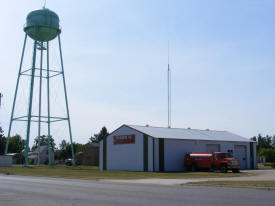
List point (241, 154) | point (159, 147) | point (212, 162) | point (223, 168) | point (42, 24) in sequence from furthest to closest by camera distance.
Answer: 1. point (241, 154)
2. point (42, 24)
3. point (159, 147)
4. point (212, 162)
5. point (223, 168)

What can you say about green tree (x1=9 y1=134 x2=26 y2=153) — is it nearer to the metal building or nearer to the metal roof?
the metal building

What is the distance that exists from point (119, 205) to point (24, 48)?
4102cm

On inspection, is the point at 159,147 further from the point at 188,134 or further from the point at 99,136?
the point at 99,136

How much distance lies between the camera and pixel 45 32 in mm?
50469

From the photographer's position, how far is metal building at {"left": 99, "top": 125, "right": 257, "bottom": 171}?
4309 centimetres

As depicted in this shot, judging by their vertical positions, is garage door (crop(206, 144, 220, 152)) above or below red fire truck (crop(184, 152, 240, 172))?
above

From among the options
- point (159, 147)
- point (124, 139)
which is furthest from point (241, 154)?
point (124, 139)

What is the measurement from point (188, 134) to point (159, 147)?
7349mm

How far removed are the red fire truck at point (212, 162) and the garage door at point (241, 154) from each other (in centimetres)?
1065

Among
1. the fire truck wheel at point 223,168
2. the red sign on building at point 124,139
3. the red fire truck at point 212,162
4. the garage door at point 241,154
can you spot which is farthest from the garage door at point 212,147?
the fire truck wheel at point 223,168

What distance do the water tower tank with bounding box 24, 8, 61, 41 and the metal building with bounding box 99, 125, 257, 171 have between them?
15.2 metres

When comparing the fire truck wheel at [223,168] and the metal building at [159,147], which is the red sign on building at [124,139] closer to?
the metal building at [159,147]

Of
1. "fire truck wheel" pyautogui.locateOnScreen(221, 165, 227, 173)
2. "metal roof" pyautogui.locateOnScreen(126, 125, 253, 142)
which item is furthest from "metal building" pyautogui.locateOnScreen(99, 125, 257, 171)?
"fire truck wheel" pyautogui.locateOnScreen(221, 165, 227, 173)

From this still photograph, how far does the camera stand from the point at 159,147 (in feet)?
141
